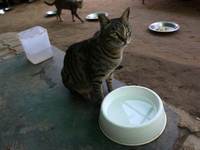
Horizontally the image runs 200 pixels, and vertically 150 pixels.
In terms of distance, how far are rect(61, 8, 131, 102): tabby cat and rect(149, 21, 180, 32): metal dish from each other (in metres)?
2.74

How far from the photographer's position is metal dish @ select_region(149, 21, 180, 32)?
3.93 m

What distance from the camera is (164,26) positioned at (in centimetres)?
425

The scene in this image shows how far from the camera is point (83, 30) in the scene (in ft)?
15.5

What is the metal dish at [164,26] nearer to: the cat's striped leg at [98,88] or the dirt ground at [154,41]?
the dirt ground at [154,41]

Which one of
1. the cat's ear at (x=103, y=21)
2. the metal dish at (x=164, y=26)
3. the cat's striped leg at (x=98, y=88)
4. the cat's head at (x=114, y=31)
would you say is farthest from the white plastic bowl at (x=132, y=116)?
the metal dish at (x=164, y=26)

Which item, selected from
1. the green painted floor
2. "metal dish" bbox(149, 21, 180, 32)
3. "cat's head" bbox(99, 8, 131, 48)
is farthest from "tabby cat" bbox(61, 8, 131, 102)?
"metal dish" bbox(149, 21, 180, 32)

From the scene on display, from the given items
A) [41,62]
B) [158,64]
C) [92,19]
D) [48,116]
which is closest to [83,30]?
[92,19]

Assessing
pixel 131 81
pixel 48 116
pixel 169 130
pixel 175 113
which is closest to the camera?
pixel 169 130

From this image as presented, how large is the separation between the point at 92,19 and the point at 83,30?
93cm

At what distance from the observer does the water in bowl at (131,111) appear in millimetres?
1441

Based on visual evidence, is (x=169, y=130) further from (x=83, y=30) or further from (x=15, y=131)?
(x=83, y=30)

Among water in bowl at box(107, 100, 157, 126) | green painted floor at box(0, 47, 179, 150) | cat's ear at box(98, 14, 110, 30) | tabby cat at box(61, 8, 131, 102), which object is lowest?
green painted floor at box(0, 47, 179, 150)

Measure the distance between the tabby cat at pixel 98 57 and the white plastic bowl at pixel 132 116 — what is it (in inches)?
8.8

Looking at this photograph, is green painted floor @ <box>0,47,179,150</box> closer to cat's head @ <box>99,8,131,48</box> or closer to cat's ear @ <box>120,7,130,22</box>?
cat's head @ <box>99,8,131,48</box>
